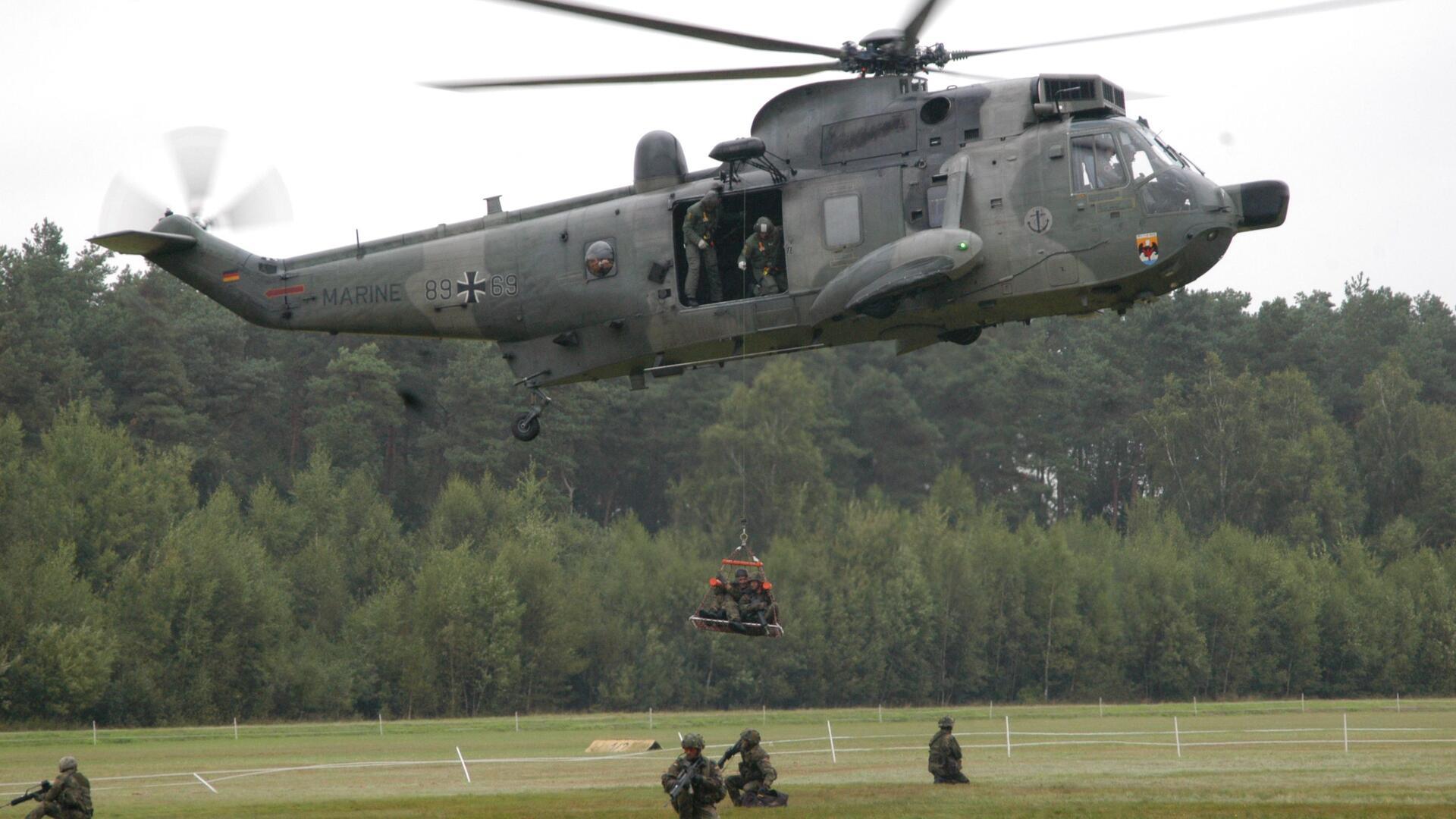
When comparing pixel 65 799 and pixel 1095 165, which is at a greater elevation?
pixel 1095 165

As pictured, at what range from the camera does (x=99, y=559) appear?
61.1 meters

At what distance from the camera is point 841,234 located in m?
21.9

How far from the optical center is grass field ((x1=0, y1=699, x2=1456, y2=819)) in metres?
22.9

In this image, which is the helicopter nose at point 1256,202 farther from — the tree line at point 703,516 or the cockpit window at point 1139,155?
the tree line at point 703,516

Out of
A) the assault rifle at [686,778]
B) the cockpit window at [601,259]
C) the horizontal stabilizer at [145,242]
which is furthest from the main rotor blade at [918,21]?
the horizontal stabilizer at [145,242]

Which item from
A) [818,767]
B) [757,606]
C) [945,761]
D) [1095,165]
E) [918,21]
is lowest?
[818,767]

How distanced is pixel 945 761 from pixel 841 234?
27.3ft

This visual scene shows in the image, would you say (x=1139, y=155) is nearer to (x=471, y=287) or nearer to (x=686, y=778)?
(x=686, y=778)

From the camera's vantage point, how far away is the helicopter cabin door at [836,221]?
2181 cm

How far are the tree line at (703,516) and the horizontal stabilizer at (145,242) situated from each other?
92.9 feet

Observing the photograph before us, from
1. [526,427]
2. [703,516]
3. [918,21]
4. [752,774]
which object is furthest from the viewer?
[703,516]

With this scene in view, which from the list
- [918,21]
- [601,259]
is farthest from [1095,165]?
[601,259]

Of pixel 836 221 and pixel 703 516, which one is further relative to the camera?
pixel 703 516

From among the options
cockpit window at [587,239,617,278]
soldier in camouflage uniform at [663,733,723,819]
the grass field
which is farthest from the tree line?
soldier in camouflage uniform at [663,733,723,819]
